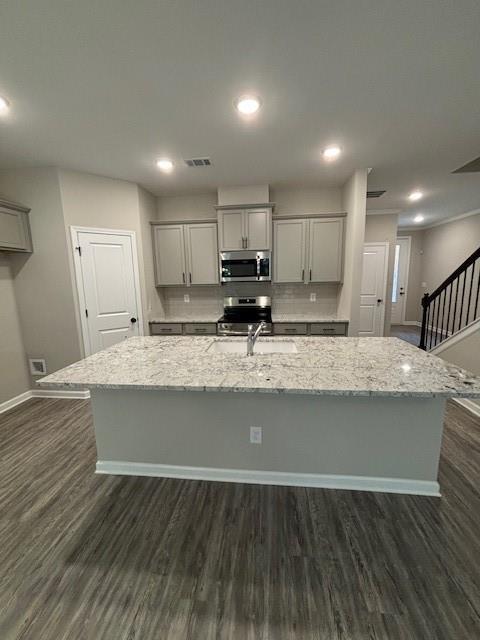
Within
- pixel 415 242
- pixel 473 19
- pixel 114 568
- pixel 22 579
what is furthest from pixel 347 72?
pixel 415 242

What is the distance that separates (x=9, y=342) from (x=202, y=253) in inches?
106

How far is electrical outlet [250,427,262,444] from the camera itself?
185cm

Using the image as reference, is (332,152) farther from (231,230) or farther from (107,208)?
(107,208)

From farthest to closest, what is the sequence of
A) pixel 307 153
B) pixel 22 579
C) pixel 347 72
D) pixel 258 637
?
pixel 307 153 → pixel 347 72 → pixel 22 579 → pixel 258 637

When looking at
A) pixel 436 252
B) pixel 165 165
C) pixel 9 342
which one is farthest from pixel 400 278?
pixel 9 342

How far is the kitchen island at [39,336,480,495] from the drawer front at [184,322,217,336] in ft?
5.78

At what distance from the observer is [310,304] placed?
4172mm

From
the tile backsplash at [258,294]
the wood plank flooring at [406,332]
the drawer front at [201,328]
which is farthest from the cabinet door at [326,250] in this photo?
the wood plank flooring at [406,332]

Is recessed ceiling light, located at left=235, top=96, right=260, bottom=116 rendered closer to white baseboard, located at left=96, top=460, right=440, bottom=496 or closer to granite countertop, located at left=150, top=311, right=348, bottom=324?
granite countertop, located at left=150, top=311, right=348, bottom=324

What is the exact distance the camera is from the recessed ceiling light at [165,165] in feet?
9.55

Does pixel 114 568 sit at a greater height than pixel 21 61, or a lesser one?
lesser

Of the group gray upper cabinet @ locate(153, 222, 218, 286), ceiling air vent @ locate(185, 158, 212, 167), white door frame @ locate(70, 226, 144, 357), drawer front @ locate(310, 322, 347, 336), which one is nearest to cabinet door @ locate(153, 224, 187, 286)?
gray upper cabinet @ locate(153, 222, 218, 286)

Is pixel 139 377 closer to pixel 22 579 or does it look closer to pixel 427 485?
pixel 22 579

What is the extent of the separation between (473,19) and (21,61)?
2525 millimetres
